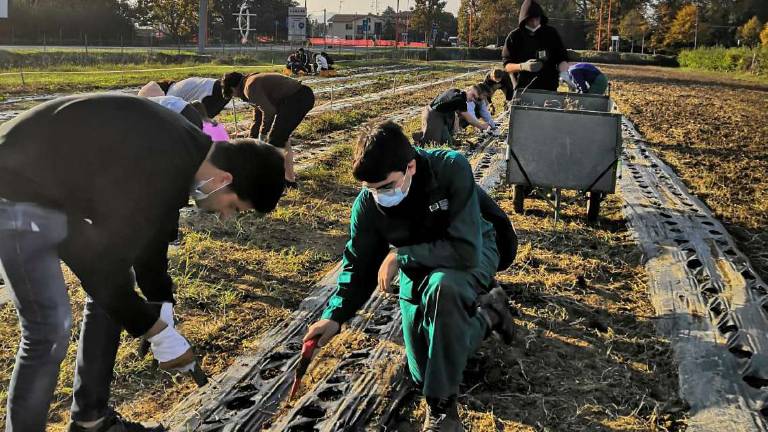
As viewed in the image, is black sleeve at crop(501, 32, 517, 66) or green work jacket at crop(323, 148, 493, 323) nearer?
green work jacket at crop(323, 148, 493, 323)

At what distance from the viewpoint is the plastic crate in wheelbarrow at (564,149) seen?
5.27 metres

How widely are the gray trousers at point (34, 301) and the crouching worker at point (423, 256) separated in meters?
0.94

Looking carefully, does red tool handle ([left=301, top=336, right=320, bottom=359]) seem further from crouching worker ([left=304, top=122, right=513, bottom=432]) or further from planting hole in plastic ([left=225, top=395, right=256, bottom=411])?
planting hole in plastic ([left=225, top=395, right=256, bottom=411])

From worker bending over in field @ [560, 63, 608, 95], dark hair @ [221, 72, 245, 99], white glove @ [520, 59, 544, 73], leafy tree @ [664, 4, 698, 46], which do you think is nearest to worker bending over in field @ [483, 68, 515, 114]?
worker bending over in field @ [560, 63, 608, 95]

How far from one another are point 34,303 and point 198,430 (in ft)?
3.26

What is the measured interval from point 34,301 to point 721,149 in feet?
31.9

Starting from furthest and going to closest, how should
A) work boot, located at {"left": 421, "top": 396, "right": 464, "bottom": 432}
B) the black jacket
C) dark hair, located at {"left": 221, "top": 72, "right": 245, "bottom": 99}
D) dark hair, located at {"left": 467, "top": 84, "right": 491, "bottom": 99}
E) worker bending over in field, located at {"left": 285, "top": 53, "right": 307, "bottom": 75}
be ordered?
worker bending over in field, located at {"left": 285, "top": 53, "right": 307, "bottom": 75}
dark hair, located at {"left": 467, "top": 84, "right": 491, "bottom": 99}
dark hair, located at {"left": 221, "top": 72, "right": 245, "bottom": 99}
work boot, located at {"left": 421, "top": 396, "right": 464, "bottom": 432}
the black jacket

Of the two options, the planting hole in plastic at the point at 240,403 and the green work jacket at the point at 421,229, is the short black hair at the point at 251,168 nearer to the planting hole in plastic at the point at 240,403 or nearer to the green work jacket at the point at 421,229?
the green work jacket at the point at 421,229

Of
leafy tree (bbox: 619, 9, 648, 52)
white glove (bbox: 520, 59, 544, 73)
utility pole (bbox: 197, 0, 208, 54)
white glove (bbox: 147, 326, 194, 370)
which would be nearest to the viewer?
white glove (bbox: 147, 326, 194, 370)

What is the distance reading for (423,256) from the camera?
109 inches

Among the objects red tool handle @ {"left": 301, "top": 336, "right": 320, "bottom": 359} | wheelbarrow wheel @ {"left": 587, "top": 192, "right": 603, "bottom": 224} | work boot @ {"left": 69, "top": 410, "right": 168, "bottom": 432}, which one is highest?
wheelbarrow wheel @ {"left": 587, "top": 192, "right": 603, "bottom": 224}

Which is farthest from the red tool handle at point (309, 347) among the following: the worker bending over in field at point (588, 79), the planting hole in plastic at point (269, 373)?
the worker bending over in field at point (588, 79)

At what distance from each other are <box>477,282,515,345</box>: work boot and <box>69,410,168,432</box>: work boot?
1.48 metres

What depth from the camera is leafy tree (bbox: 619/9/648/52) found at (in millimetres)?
66700
